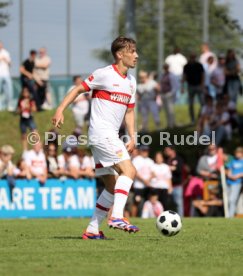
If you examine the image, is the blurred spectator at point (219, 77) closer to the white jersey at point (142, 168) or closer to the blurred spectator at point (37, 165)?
the white jersey at point (142, 168)

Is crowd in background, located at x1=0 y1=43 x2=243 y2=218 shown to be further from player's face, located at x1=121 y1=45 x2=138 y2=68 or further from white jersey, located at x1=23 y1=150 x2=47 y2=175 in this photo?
player's face, located at x1=121 y1=45 x2=138 y2=68

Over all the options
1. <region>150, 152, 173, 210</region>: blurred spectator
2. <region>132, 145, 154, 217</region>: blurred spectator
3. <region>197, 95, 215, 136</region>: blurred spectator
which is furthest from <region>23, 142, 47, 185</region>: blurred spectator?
<region>197, 95, 215, 136</region>: blurred spectator

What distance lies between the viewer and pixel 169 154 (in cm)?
2447

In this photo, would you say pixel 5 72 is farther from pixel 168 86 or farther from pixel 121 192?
pixel 121 192

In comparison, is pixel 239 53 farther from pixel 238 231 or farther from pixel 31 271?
pixel 31 271

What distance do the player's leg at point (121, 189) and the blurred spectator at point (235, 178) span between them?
12.2m

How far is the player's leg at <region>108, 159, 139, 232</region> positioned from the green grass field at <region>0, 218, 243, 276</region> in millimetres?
292

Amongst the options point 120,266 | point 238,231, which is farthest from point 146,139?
point 120,266

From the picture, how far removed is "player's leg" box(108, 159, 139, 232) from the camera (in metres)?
11.7

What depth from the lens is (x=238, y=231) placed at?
14.5 m

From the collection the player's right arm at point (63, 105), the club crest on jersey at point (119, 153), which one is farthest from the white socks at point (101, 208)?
the player's right arm at point (63, 105)

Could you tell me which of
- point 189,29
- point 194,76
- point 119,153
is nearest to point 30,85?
point 194,76

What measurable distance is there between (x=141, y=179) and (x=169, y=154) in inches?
43.1

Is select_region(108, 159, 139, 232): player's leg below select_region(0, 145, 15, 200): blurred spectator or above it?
below
